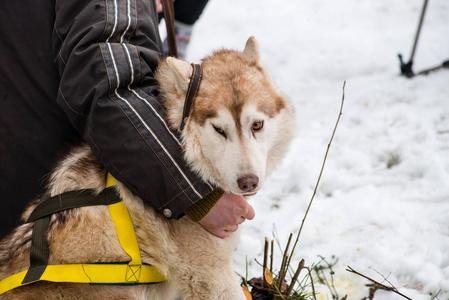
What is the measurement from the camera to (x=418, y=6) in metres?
7.04

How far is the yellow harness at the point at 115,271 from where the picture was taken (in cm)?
186

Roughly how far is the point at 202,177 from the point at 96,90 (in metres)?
0.69

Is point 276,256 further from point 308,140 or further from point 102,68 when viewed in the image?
point 102,68

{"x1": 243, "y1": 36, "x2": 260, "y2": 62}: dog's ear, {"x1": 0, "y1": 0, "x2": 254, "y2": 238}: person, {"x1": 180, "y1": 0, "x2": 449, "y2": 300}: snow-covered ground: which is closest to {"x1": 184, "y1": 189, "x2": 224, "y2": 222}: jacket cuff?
{"x1": 0, "y1": 0, "x2": 254, "y2": 238}: person

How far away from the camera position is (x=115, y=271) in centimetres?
195

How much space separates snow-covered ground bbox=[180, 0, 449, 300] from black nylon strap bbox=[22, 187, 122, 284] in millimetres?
1383

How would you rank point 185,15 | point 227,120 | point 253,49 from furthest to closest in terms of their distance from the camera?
point 185,15
point 253,49
point 227,120

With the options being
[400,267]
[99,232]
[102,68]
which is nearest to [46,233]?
[99,232]

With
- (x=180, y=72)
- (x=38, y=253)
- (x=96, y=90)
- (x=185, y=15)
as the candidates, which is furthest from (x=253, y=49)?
(x=185, y=15)

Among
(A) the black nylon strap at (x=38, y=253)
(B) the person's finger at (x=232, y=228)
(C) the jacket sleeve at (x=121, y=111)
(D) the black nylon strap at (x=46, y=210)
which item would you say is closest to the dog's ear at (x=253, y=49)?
(C) the jacket sleeve at (x=121, y=111)

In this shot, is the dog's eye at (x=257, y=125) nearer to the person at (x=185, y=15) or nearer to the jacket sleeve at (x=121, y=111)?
the jacket sleeve at (x=121, y=111)

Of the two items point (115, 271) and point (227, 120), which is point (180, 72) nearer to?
point (227, 120)

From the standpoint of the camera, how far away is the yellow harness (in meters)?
1.86

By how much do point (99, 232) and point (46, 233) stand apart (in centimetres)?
26
